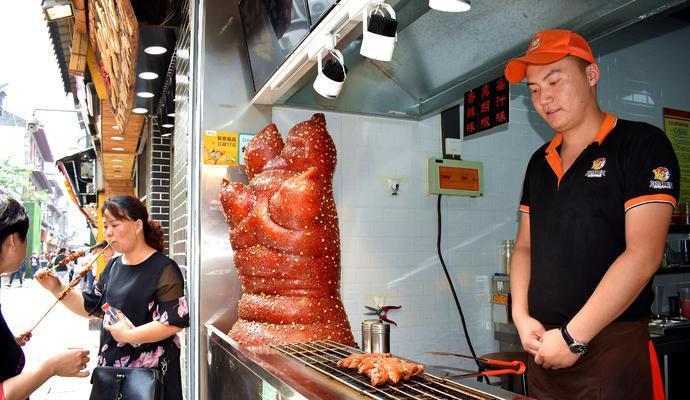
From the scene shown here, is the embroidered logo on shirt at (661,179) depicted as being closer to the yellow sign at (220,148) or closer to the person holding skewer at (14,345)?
the person holding skewer at (14,345)

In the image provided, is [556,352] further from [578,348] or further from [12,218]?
[12,218]

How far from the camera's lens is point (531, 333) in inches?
68.9

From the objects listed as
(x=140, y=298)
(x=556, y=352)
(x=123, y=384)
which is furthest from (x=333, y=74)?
(x=123, y=384)

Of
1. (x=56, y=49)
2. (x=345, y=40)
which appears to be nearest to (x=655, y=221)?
(x=345, y=40)

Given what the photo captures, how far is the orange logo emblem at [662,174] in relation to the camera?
153 centimetres

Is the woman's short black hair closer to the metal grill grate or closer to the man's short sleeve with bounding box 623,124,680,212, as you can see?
the metal grill grate

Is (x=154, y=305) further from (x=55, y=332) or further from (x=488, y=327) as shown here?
(x=55, y=332)

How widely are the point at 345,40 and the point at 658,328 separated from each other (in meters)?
3.26

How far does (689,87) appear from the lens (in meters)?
5.22

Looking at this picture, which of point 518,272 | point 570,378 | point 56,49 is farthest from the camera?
point 56,49

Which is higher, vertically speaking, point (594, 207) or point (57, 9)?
point (57, 9)

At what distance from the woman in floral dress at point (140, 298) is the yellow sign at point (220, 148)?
0.49m

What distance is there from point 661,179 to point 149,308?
7.62 ft

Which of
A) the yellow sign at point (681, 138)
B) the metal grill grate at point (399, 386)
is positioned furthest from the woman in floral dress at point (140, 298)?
the yellow sign at point (681, 138)
